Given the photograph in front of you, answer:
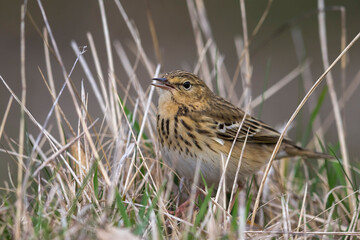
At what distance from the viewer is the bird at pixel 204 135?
506 cm

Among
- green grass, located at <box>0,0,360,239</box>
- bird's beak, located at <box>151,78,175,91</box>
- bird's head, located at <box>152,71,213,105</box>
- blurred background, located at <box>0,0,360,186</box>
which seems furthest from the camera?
blurred background, located at <box>0,0,360,186</box>

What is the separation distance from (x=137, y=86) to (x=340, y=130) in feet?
6.00

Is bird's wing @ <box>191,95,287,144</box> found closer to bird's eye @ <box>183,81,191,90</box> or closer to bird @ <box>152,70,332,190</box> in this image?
bird @ <box>152,70,332,190</box>

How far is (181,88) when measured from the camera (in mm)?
5375

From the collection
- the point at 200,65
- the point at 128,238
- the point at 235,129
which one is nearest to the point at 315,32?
the point at 200,65

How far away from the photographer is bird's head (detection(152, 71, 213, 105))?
5.29m

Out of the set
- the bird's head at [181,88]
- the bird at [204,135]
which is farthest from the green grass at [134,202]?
the bird's head at [181,88]

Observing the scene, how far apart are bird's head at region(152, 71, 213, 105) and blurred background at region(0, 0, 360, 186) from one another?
451 cm

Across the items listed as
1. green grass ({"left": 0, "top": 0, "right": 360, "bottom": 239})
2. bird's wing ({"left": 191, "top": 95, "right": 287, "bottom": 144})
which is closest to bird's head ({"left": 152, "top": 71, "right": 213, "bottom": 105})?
bird's wing ({"left": 191, "top": 95, "right": 287, "bottom": 144})

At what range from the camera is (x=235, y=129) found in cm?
551

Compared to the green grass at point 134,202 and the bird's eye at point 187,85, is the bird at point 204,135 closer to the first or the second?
the bird's eye at point 187,85

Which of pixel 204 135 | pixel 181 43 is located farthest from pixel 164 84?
pixel 181 43

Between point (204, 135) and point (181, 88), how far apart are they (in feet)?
1.54

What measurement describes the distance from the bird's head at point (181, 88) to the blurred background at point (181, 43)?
4511 millimetres
